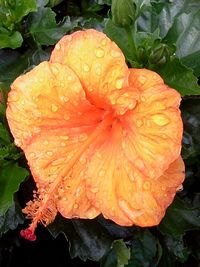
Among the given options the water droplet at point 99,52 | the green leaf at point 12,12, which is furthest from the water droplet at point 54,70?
the green leaf at point 12,12

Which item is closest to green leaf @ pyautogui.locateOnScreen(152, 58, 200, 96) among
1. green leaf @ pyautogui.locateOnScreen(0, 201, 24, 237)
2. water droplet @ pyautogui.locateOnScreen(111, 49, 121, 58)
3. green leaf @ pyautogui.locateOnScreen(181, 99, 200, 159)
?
green leaf @ pyautogui.locateOnScreen(181, 99, 200, 159)

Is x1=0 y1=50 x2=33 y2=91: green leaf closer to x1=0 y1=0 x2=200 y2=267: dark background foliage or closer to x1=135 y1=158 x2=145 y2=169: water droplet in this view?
x1=0 y1=0 x2=200 y2=267: dark background foliage

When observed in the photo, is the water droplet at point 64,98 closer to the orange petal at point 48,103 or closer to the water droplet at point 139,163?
the orange petal at point 48,103

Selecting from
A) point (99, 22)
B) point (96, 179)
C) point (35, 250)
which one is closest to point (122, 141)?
point (96, 179)

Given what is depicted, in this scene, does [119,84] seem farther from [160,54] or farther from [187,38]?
[187,38]

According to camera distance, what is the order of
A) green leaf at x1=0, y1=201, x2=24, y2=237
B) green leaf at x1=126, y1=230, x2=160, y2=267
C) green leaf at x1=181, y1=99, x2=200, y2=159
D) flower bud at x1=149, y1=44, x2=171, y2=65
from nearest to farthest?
flower bud at x1=149, y1=44, x2=171, y2=65
green leaf at x1=181, y1=99, x2=200, y2=159
green leaf at x1=0, y1=201, x2=24, y2=237
green leaf at x1=126, y1=230, x2=160, y2=267

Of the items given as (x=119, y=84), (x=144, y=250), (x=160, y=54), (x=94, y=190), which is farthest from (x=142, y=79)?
(x=144, y=250)
